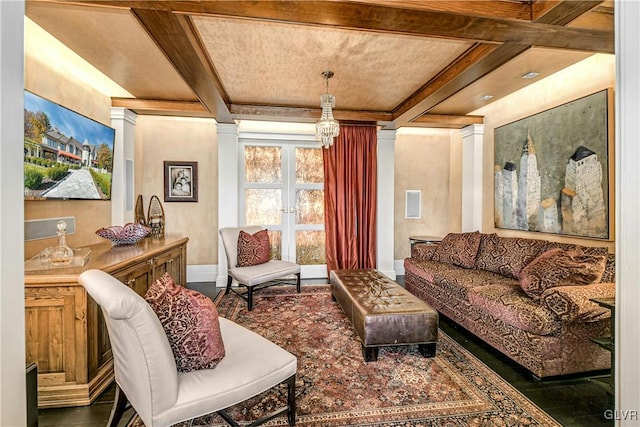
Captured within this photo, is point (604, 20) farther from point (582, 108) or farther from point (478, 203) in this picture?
point (478, 203)

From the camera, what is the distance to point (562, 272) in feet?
7.83

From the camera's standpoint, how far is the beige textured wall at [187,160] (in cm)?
462

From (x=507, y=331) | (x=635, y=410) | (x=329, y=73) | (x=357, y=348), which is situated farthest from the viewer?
(x=329, y=73)

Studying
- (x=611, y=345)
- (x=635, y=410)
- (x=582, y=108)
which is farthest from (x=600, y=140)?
(x=635, y=410)

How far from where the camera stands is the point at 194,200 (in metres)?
4.77

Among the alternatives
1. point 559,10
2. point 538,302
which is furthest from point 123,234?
point 559,10

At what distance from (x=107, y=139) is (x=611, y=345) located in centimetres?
467

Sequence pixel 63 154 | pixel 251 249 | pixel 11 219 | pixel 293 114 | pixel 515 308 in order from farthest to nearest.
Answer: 1. pixel 293 114
2. pixel 251 249
3. pixel 63 154
4. pixel 515 308
5. pixel 11 219

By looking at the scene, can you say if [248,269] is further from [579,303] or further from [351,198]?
[579,303]

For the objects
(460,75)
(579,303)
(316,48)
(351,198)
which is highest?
(316,48)

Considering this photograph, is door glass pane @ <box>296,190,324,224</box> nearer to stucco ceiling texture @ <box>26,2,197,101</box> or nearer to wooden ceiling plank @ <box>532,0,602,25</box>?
Result: stucco ceiling texture @ <box>26,2,197,101</box>

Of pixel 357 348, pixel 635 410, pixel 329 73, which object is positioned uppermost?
pixel 329 73

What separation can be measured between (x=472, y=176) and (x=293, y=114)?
9.18 ft

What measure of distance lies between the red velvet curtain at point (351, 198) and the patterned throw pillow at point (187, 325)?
3382 mm
